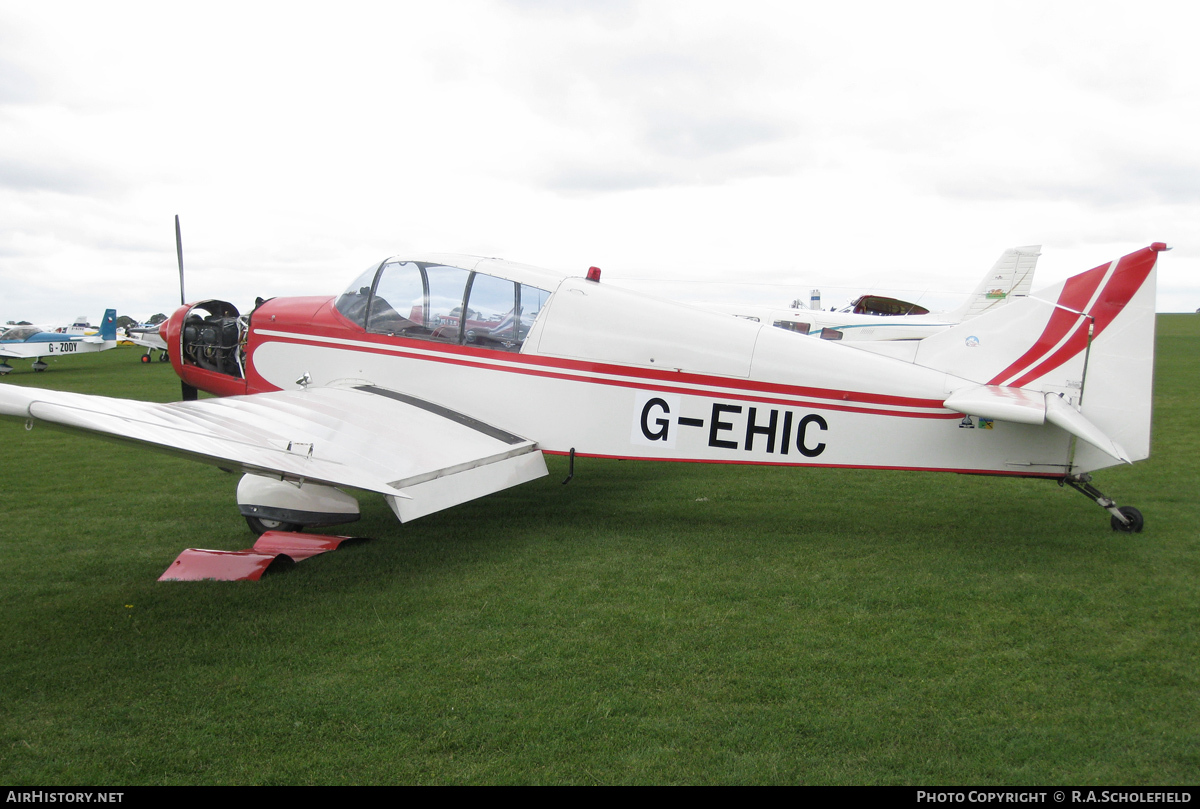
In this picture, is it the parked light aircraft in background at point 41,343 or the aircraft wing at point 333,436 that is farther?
the parked light aircraft in background at point 41,343

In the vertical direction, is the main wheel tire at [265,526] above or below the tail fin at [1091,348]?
below

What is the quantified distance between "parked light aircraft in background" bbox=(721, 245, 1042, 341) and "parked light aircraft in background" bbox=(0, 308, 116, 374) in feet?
70.6

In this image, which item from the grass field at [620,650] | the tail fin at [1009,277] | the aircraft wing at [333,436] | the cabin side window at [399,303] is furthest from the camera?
the tail fin at [1009,277]

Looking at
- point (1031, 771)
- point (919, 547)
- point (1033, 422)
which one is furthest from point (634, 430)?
point (1031, 771)

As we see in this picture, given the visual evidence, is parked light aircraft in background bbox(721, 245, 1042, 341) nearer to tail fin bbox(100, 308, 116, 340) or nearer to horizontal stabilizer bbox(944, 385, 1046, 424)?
horizontal stabilizer bbox(944, 385, 1046, 424)

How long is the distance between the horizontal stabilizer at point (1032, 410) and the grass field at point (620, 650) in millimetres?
831

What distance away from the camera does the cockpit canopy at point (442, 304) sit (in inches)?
233

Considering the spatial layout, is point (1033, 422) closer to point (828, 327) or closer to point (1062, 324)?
point (1062, 324)

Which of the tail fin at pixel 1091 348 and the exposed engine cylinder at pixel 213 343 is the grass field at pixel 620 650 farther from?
the exposed engine cylinder at pixel 213 343

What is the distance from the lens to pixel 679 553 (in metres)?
5.08

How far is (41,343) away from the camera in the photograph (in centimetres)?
2422

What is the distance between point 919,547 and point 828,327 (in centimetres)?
1420

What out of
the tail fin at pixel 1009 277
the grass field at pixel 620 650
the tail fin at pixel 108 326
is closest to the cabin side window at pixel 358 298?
the grass field at pixel 620 650

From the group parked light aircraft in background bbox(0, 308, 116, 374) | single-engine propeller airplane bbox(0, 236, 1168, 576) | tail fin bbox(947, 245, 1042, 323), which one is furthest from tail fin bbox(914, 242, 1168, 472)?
parked light aircraft in background bbox(0, 308, 116, 374)
